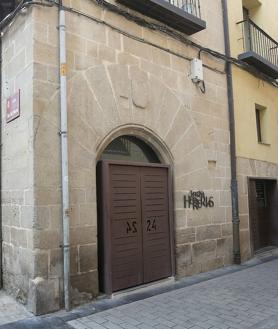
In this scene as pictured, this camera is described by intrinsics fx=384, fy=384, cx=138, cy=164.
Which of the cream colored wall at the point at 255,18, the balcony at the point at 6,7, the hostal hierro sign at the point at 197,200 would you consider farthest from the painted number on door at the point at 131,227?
the cream colored wall at the point at 255,18

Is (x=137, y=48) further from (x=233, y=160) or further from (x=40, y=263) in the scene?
(x=40, y=263)

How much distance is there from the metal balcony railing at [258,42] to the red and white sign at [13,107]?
6.11 meters

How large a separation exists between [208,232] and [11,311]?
390cm

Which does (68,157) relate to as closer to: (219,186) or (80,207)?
(80,207)

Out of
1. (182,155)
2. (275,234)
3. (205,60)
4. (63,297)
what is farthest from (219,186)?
(63,297)

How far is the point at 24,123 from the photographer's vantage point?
5.16 metres

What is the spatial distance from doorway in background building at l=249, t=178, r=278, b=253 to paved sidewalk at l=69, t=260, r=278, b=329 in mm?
3143

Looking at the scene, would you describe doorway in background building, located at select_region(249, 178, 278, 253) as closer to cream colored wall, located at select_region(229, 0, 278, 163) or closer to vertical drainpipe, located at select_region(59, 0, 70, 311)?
cream colored wall, located at select_region(229, 0, 278, 163)

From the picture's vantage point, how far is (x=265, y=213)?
10.0 m

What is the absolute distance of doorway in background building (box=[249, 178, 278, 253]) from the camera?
9430 mm

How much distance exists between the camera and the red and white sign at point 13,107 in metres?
5.33

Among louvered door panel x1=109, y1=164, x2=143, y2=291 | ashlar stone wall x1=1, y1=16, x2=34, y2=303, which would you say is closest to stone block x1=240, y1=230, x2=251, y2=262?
louvered door panel x1=109, y1=164, x2=143, y2=291

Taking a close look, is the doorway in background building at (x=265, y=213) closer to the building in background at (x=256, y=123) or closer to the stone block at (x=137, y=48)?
the building in background at (x=256, y=123)

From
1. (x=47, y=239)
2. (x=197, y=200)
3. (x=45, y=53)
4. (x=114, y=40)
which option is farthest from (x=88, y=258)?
(x=114, y=40)
